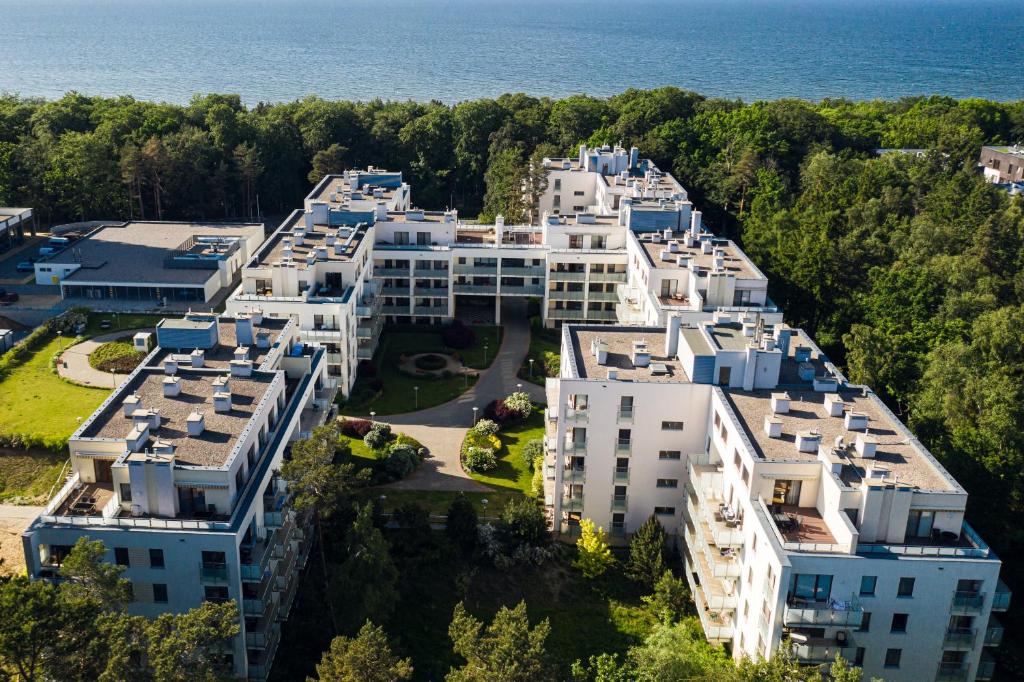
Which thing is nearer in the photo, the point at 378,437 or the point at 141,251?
the point at 378,437

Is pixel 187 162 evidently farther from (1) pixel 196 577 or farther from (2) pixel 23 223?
(1) pixel 196 577

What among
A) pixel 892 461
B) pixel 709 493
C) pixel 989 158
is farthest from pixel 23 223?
pixel 989 158

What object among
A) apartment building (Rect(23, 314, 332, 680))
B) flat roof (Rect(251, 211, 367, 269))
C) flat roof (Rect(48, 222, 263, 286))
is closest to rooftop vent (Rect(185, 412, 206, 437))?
apartment building (Rect(23, 314, 332, 680))

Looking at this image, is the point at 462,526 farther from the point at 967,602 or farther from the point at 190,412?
the point at 967,602

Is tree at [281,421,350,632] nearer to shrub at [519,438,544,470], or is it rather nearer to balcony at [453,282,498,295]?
shrub at [519,438,544,470]

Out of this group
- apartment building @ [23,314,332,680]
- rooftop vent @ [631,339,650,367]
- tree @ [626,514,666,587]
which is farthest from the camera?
rooftop vent @ [631,339,650,367]

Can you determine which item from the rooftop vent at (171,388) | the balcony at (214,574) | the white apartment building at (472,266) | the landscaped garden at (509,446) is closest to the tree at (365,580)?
the balcony at (214,574)

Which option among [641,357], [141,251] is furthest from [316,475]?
[141,251]
